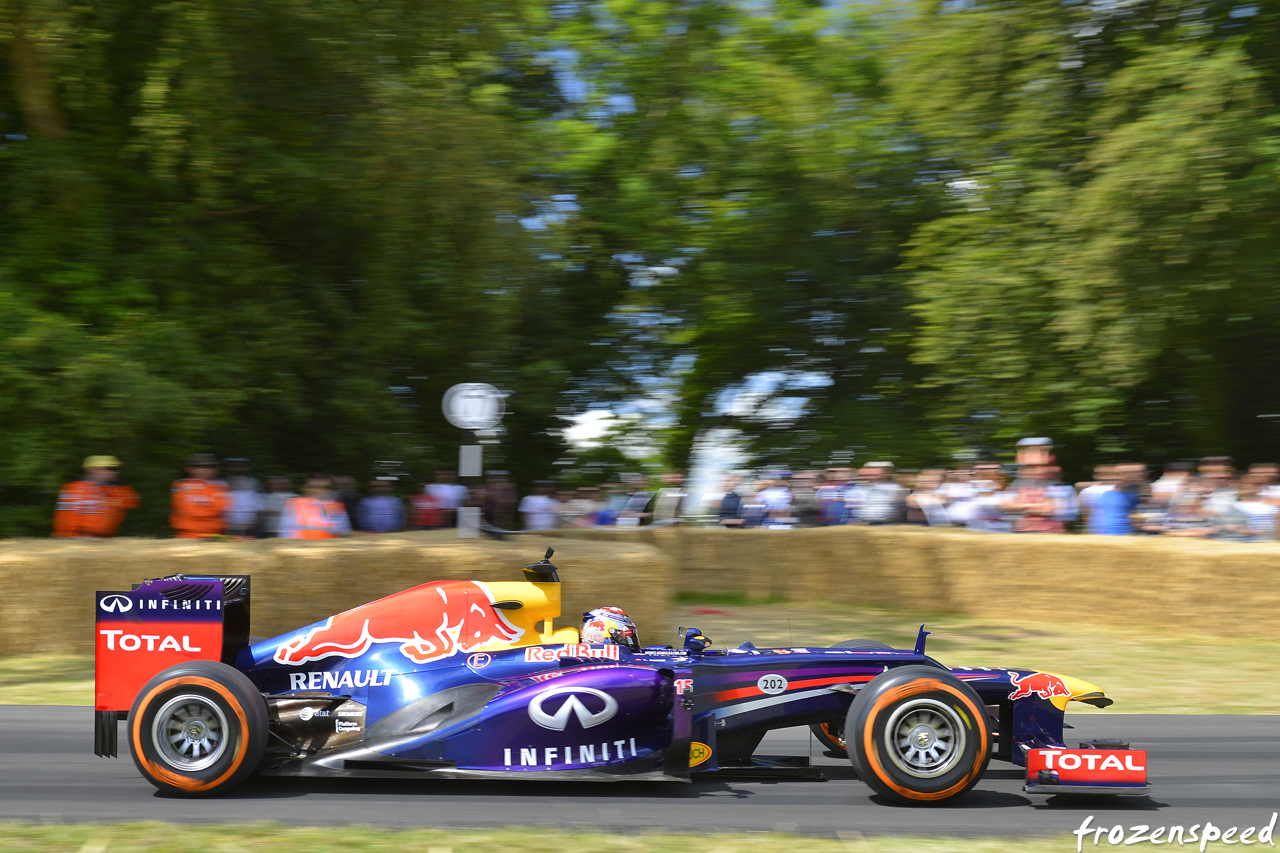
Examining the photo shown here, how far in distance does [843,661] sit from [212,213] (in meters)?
10.3

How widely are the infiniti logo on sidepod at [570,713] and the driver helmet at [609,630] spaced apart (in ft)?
2.15

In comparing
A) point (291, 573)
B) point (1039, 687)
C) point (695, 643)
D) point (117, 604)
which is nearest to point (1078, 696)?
point (1039, 687)

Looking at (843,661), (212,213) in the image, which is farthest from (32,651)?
(843,661)

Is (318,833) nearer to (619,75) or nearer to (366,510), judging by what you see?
(366,510)

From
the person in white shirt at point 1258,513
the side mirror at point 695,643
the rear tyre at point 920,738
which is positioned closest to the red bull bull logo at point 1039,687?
the rear tyre at point 920,738

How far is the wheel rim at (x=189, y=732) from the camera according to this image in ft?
18.5

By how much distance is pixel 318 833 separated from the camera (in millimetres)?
5027

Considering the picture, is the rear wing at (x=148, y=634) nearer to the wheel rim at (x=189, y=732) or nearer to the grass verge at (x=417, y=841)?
the wheel rim at (x=189, y=732)

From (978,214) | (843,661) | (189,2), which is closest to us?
(843,661)

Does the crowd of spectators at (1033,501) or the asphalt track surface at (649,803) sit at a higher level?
the crowd of spectators at (1033,501)

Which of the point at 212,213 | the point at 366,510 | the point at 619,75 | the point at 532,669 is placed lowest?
the point at 532,669

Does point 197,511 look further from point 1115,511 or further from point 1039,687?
point 1115,511

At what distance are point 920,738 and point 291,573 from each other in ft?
21.0

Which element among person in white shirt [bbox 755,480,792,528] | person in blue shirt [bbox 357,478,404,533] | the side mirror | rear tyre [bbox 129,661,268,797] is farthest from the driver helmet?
person in white shirt [bbox 755,480,792,528]
